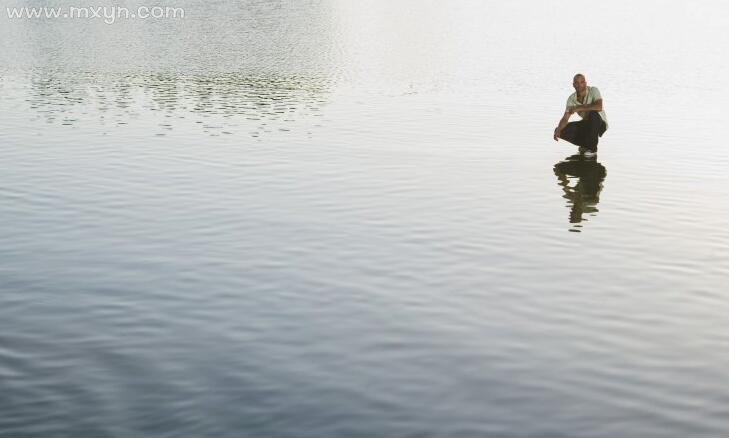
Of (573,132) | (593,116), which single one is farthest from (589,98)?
(573,132)

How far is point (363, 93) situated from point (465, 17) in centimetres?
4709

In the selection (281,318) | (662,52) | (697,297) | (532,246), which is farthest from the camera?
(662,52)

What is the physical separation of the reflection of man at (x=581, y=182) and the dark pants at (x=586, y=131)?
31 centimetres

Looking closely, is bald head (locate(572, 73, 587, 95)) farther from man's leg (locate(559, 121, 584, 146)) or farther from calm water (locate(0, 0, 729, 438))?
calm water (locate(0, 0, 729, 438))

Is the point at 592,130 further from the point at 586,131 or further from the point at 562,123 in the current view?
the point at 562,123

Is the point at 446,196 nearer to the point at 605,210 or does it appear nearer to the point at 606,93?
the point at 605,210

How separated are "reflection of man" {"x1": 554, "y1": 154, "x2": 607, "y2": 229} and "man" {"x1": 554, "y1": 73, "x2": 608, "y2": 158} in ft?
1.11

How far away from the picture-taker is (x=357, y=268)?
41.0 ft

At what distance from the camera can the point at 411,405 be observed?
8344mm

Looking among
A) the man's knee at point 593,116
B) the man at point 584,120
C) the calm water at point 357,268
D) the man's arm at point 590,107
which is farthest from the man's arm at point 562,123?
the calm water at point 357,268

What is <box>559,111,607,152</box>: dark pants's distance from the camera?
69.2ft

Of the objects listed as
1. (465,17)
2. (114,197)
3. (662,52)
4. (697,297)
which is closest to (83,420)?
(697,297)

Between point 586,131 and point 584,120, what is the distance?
0.79 feet

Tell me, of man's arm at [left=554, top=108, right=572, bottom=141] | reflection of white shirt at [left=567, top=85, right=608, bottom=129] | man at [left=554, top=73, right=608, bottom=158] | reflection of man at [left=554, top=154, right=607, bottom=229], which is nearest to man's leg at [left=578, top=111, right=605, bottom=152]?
man at [left=554, top=73, right=608, bottom=158]
